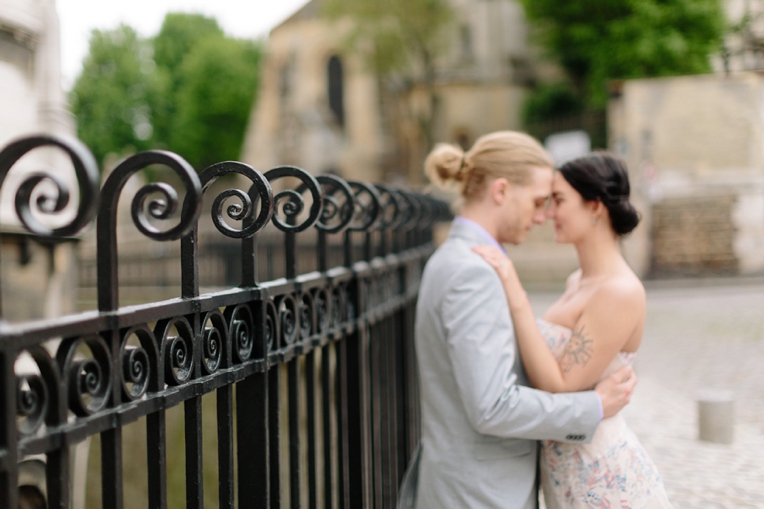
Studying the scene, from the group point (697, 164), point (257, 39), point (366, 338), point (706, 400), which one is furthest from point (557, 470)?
point (257, 39)

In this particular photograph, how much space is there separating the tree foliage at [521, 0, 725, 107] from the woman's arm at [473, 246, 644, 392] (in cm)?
2309

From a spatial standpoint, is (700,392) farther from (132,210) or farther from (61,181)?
(61,181)

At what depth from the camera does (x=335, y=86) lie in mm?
37531

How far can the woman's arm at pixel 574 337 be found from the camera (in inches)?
89.9

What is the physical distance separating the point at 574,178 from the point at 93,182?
6.31 ft

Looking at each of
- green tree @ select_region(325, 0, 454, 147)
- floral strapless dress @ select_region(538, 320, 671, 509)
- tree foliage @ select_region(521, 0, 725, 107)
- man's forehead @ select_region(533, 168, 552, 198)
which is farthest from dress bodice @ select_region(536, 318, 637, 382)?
green tree @ select_region(325, 0, 454, 147)

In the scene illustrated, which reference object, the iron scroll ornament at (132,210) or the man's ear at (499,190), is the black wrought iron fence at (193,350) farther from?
the man's ear at (499,190)

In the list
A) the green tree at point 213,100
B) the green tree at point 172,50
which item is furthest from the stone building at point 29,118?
the green tree at point 172,50

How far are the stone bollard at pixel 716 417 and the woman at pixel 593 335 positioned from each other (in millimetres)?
2427

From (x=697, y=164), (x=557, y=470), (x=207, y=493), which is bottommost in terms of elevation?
(x=207, y=493)

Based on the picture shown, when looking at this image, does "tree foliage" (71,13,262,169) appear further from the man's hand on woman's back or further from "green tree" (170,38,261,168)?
the man's hand on woman's back

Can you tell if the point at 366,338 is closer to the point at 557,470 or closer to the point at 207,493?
the point at 557,470

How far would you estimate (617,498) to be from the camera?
235 cm

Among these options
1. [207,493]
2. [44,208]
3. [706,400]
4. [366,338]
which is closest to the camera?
[44,208]
